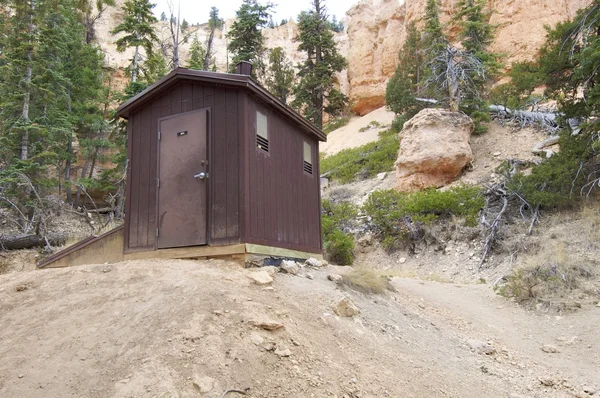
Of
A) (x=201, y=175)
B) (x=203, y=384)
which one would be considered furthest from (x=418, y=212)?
(x=203, y=384)

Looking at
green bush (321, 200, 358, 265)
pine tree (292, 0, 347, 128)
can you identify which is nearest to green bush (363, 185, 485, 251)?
green bush (321, 200, 358, 265)

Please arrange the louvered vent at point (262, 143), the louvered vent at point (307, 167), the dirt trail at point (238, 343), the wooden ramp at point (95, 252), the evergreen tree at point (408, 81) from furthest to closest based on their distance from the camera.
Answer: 1. the evergreen tree at point (408, 81)
2. the louvered vent at point (307, 167)
3. the wooden ramp at point (95, 252)
4. the louvered vent at point (262, 143)
5. the dirt trail at point (238, 343)

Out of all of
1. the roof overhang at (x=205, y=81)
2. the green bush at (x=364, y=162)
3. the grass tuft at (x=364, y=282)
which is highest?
the green bush at (x=364, y=162)

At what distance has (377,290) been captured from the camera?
7375 mm

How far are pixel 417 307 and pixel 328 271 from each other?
1685mm

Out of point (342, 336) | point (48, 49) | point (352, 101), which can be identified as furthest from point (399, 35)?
point (342, 336)

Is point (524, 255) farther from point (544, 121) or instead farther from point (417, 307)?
point (544, 121)

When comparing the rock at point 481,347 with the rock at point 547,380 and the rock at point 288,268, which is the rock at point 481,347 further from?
the rock at point 288,268

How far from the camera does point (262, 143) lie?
7.38 m

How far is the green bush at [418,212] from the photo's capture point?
14141mm

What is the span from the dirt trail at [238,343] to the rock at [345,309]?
0.32ft

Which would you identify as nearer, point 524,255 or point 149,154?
point 149,154

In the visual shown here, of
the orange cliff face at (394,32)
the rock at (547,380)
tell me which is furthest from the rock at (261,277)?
the orange cliff face at (394,32)

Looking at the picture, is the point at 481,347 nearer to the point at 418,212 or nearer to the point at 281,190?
the point at 281,190
